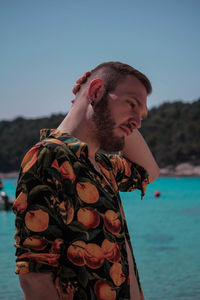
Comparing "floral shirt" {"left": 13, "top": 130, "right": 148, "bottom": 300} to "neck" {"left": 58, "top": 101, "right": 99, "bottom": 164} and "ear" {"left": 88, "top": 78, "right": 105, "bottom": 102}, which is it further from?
"ear" {"left": 88, "top": 78, "right": 105, "bottom": 102}

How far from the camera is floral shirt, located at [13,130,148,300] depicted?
1272 millimetres

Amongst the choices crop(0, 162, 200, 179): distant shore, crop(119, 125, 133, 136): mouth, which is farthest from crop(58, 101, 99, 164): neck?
crop(0, 162, 200, 179): distant shore

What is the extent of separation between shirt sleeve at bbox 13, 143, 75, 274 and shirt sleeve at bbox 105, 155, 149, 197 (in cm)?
62

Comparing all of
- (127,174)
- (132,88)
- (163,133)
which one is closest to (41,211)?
(132,88)

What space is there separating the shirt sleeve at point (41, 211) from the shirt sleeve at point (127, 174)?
0.62m

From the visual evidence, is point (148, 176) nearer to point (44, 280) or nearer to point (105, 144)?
point (105, 144)

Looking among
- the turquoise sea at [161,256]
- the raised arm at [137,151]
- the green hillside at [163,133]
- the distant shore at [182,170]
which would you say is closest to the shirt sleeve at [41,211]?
the raised arm at [137,151]

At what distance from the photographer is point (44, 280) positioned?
49.1 inches

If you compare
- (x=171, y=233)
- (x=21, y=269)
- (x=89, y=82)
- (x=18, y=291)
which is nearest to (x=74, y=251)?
(x=21, y=269)

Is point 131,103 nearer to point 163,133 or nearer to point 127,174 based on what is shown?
point 127,174

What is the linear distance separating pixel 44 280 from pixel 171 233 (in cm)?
1618

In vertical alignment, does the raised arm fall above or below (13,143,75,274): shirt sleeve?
above

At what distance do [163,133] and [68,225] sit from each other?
8049cm

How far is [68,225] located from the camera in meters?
1.32
